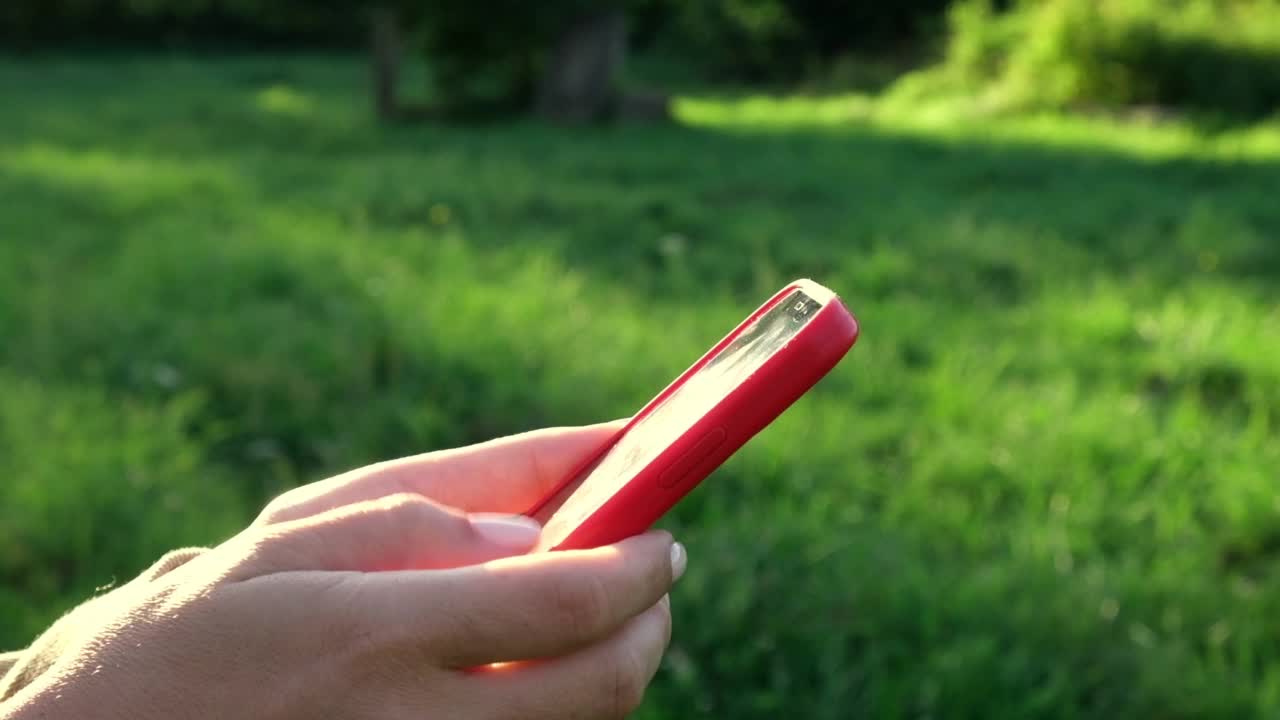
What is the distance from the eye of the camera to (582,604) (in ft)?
2.37

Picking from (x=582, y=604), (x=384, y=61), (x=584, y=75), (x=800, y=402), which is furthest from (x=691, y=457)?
(x=584, y=75)

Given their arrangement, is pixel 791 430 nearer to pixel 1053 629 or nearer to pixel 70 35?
pixel 1053 629

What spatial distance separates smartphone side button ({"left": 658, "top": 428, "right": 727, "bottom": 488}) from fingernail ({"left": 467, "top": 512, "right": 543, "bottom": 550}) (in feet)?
0.34

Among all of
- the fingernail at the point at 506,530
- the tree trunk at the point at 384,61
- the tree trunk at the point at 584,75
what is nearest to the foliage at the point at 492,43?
the tree trunk at the point at 584,75

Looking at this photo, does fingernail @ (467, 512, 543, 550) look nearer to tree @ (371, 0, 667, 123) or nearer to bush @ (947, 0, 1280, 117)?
tree @ (371, 0, 667, 123)

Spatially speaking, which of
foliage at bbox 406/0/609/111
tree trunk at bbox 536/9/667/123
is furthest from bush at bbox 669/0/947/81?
tree trunk at bbox 536/9/667/123

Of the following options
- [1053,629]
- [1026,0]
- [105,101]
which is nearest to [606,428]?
[1053,629]

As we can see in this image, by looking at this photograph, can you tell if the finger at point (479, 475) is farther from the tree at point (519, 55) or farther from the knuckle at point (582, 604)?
the tree at point (519, 55)

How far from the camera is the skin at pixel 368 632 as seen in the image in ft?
2.26

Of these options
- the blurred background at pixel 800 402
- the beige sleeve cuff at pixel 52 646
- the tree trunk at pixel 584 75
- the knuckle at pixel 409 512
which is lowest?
the tree trunk at pixel 584 75

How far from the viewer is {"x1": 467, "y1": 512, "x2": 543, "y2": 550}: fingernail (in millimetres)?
814

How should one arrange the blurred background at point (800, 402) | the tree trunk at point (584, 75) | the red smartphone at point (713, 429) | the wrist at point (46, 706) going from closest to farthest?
the wrist at point (46, 706) < the red smartphone at point (713, 429) < the blurred background at point (800, 402) < the tree trunk at point (584, 75)

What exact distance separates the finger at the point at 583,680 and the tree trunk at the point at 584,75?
32.6ft

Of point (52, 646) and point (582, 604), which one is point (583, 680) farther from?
point (52, 646)
